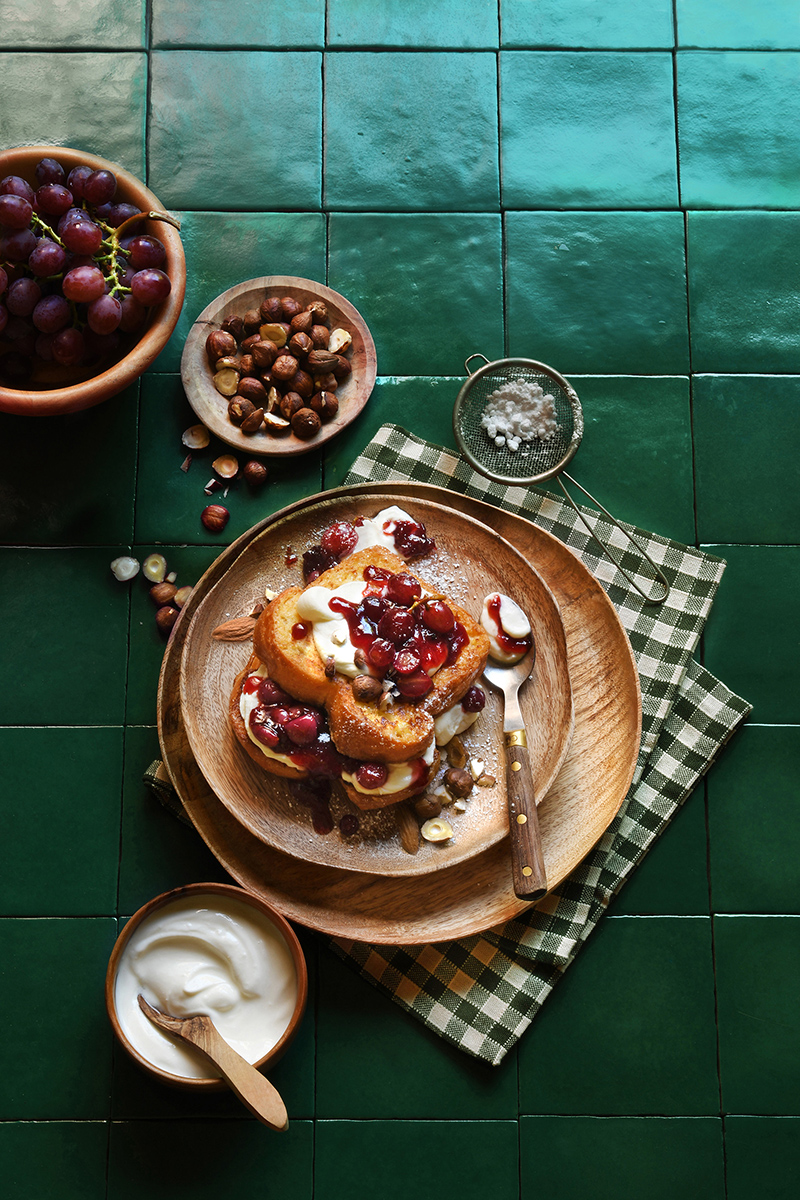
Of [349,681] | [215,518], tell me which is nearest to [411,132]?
[215,518]

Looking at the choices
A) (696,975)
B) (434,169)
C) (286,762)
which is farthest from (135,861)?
(434,169)

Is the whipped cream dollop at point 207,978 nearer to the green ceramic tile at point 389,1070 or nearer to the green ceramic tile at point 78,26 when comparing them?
the green ceramic tile at point 389,1070

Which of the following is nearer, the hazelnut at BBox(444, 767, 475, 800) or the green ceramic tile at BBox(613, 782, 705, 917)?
the hazelnut at BBox(444, 767, 475, 800)

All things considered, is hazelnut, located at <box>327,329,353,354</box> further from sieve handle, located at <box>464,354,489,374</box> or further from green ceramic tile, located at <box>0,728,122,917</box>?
green ceramic tile, located at <box>0,728,122,917</box>

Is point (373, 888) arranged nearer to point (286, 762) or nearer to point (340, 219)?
point (286, 762)

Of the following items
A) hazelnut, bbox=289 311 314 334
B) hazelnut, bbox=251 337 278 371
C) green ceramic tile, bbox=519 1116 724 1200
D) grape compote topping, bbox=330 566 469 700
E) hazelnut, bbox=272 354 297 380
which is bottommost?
green ceramic tile, bbox=519 1116 724 1200

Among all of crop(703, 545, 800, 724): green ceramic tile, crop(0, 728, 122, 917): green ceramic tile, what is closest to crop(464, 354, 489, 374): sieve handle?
crop(703, 545, 800, 724): green ceramic tile
